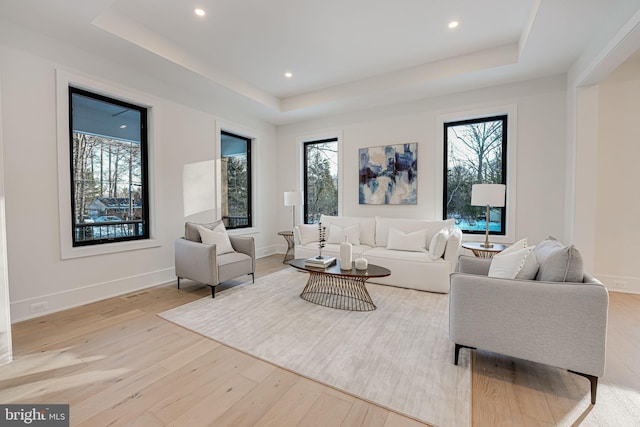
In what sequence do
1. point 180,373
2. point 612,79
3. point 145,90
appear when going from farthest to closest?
1. point 145,90
2. point 612,79
3. point 180,373

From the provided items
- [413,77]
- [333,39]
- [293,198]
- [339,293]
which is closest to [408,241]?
[339,293]

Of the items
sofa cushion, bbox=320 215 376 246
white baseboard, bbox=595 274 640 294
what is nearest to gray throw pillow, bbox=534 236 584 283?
white baseboard, bbox=595 274 640 294

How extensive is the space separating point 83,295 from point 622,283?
6475 mm

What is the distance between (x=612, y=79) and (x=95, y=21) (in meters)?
5.86

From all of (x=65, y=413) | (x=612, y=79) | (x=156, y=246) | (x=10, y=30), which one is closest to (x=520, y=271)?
(x=65, y=413)

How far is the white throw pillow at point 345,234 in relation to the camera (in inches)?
181

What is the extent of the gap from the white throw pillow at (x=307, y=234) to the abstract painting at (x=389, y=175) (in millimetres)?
1071

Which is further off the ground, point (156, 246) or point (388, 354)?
point (156, 246)

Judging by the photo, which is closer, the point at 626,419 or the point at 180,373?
the point at 626,419

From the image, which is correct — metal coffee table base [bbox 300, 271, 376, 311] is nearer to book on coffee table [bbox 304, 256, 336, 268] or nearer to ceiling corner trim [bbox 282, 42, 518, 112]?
book on coffee table [bbox 304, 256, 336, 268]

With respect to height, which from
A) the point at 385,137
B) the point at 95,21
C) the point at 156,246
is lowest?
the point at 156,246

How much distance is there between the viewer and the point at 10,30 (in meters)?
2.65

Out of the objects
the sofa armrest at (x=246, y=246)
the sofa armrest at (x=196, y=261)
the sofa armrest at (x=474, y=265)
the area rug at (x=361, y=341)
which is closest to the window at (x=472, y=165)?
the area rug at (x=361, y=341)

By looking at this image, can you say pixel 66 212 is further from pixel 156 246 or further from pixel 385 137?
pixel 385 137
